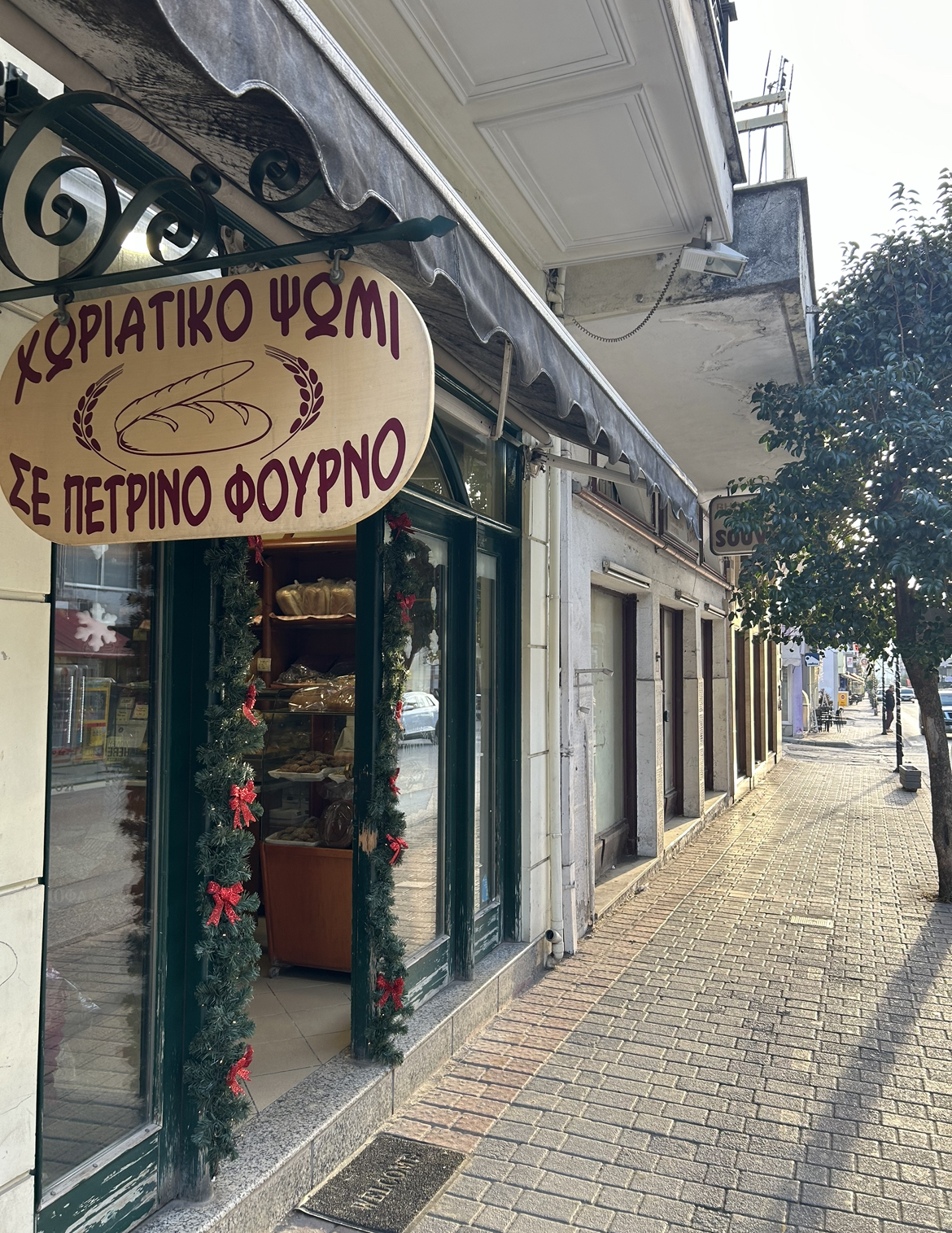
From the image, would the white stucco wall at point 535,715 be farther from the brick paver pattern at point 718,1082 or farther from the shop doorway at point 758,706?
the shop doorway at point 758,706

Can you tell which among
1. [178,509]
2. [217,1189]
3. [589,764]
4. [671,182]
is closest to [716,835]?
[589,764]

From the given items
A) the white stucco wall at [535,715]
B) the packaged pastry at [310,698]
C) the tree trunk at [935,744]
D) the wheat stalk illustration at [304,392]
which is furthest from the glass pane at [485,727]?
the tree trunk at [935,744]

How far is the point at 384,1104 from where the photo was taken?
147 inches

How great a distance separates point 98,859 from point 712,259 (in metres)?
5.22

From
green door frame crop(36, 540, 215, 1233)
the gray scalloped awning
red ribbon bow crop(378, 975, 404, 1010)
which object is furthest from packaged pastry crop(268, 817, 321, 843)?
the gray scalloped awning

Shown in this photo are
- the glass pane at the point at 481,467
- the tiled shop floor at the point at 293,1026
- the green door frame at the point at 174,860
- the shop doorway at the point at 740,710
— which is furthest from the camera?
the shop doorway at the point at 740,710

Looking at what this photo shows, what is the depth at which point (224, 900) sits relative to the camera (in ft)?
9.21

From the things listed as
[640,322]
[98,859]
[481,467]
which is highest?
[640,322]

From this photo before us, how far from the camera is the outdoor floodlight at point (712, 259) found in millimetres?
5824

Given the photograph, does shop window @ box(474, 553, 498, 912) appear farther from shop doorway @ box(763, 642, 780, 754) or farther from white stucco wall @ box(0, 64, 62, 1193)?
shop doorway @ box(763, 642, 780, 754)

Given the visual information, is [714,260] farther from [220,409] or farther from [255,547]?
[220,409]

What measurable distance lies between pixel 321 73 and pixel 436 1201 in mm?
3505

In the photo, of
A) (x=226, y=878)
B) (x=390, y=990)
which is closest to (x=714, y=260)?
(x=390, y=990)

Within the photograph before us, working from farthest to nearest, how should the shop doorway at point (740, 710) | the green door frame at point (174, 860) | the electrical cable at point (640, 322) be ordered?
the shop doorway at point (740, 710), the electrical cable at point (640, 322), the green door frame at point (174, 860)
